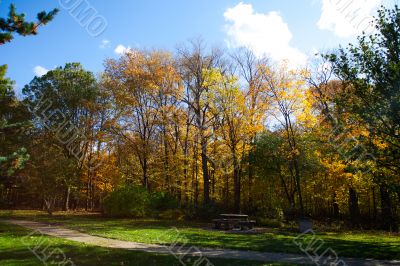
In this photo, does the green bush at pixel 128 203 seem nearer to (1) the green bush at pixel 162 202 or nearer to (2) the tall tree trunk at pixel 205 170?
(1) the green bush at pixel 162 202

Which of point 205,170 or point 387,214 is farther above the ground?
point 205,170

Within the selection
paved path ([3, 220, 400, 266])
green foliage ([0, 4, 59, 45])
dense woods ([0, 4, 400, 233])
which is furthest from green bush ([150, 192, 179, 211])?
green foliage ([0, 4, 59, 45])

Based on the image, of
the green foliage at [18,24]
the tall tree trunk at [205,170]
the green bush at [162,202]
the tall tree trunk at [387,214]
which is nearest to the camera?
the green foliage at [18,24]

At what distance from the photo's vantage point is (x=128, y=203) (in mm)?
25391

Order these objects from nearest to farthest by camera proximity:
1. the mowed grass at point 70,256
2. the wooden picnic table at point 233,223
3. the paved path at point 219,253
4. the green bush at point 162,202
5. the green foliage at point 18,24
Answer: the green foliage at point 18,24
the mowed grass at point 70,256
the paved path at point 219,253
the wooden picnic table at point 233,223
the green bush at point 162,202

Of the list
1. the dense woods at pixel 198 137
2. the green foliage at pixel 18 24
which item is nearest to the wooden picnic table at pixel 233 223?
the dense woods at pixel 198 137

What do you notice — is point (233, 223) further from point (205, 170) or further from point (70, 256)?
point (70, 256)

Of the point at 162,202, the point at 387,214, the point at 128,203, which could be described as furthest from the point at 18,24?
the point at 387,214

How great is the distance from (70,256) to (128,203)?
49.2ft

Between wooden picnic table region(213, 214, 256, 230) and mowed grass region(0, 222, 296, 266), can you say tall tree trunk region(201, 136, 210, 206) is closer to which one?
wooden picnic table region(213, 214, 256, 230)

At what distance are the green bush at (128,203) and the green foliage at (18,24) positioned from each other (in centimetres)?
1916

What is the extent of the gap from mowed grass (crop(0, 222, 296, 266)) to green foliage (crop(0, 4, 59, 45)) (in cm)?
571

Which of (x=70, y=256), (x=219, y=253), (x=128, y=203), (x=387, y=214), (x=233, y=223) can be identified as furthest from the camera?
(x=128, y=203)

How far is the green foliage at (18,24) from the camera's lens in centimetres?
736
